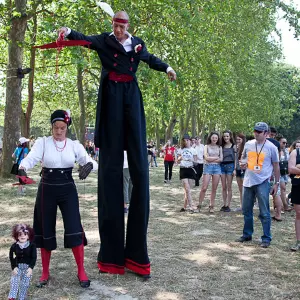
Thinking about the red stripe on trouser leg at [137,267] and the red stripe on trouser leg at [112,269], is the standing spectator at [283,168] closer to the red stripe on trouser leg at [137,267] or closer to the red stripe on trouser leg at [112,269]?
the red stripe on trouser leg at [137,267]

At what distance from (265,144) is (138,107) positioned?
107 inches

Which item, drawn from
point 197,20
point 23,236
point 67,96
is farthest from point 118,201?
point 67,96

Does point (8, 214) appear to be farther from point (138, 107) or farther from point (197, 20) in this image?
point (197, 20)

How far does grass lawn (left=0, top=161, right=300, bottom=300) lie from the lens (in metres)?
4.42

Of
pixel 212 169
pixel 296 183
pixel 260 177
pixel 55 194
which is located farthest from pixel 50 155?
pixel 212 169

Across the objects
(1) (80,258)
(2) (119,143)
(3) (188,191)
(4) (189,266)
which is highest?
(2) (119,143)

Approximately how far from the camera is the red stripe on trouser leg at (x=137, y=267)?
483cm

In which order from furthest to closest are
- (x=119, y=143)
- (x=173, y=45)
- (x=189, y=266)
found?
(x=173, y=45)
(x=189, y=266)
(x=119, y=143)

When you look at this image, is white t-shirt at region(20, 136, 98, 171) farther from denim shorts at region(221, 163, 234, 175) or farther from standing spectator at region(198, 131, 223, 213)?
denim shorts at region(221, 163, 234, 175)

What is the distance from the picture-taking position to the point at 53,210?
14.7 feet

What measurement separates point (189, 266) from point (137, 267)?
2.50ft

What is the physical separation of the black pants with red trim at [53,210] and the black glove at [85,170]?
0.49 feet

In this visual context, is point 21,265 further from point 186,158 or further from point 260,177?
point 186,158

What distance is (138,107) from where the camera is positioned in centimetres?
487
